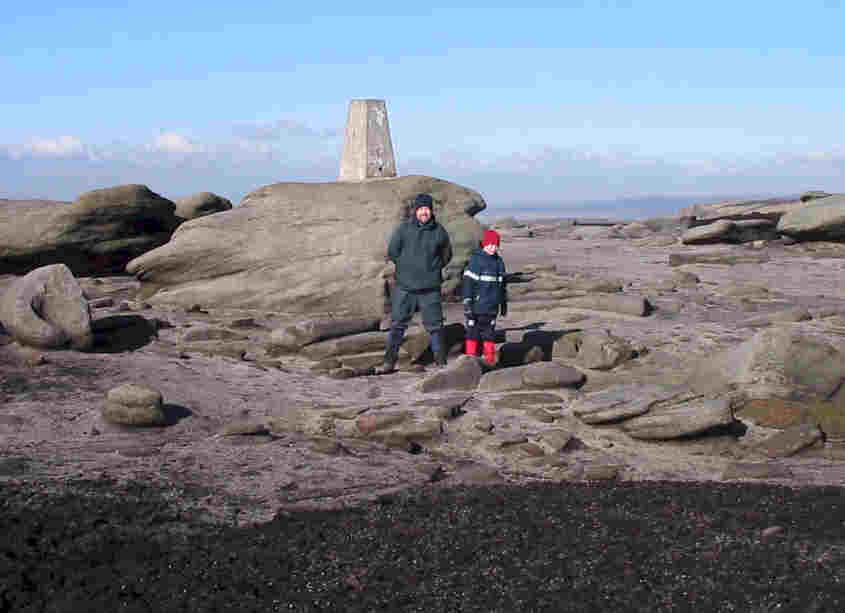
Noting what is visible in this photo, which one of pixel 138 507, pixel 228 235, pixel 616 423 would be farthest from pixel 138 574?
pixel 228 235

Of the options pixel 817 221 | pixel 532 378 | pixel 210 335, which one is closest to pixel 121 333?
pixel 210 335

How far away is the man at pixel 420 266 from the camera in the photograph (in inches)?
411

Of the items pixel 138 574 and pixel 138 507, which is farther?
pixel 138 507

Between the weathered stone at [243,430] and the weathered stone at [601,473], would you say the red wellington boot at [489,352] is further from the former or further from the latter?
the weathered stone at [601,473]

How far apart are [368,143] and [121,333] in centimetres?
745

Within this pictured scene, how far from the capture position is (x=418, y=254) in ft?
34.2

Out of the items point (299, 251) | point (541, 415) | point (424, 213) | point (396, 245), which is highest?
point (424, 213)

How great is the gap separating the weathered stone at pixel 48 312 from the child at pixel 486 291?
14.3 feet

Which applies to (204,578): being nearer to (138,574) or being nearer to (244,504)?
(138,574)

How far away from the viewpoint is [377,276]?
14453 millimetres

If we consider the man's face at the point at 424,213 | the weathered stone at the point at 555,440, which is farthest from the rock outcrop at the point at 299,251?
the weathered stone at the point at 555,440

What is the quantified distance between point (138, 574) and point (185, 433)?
3315mm

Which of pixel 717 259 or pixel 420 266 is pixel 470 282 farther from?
pixel 717 259

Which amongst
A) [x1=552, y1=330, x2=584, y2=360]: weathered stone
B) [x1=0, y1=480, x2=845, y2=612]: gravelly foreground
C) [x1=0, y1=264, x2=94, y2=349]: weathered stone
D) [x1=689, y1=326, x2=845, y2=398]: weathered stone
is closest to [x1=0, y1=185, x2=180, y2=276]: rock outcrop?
[x1=0, y1=264, x2=94, y2=349]: weathered stone
